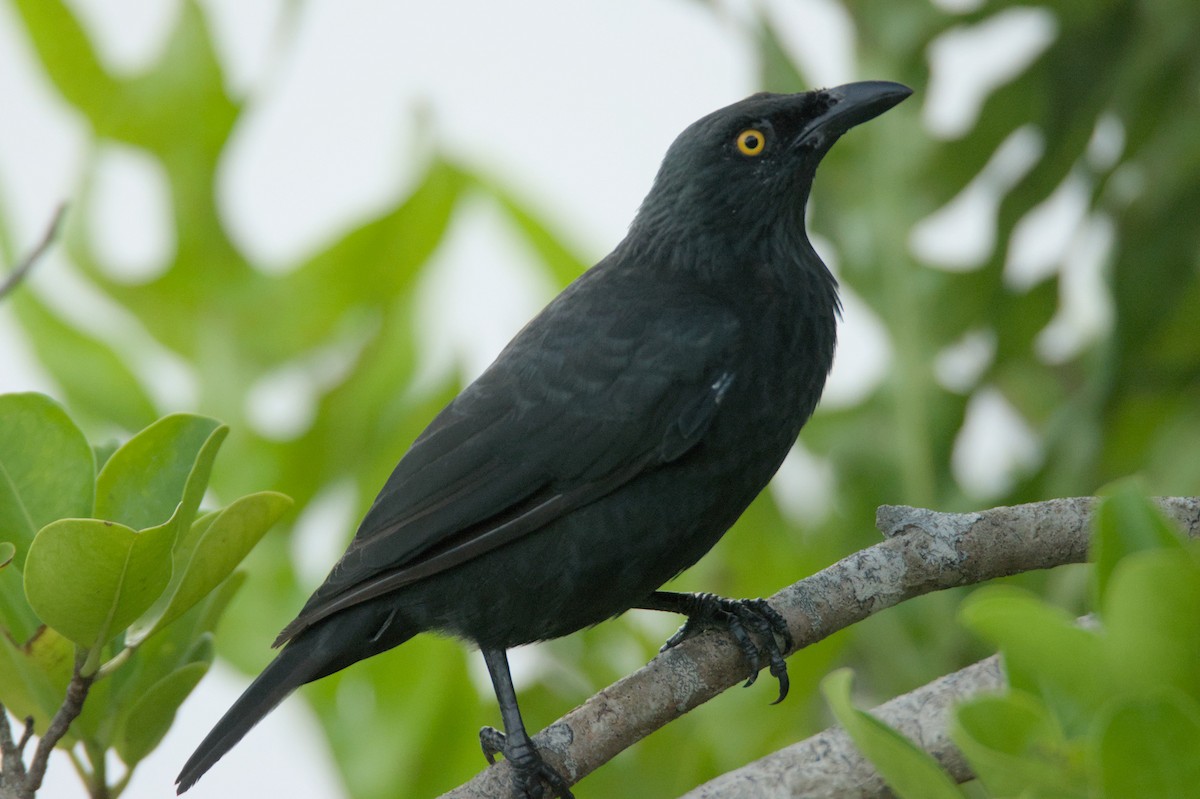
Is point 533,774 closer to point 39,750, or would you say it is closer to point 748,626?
point 748,626

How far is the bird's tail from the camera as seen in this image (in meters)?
2.38

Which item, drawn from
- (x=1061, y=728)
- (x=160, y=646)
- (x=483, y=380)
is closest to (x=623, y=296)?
(x=483, y=380)

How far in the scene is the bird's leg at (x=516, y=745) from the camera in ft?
7.70

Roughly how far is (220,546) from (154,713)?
37cm

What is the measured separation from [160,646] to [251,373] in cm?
192

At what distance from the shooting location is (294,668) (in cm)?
258

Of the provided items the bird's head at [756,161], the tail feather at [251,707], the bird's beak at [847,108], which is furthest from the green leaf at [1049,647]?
the bird's beak at [847,108]

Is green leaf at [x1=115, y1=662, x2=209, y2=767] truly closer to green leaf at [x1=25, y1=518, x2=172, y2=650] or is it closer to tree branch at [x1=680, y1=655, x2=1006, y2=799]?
green leaf at [x1=25, y1=518, x2=172, y2=650]

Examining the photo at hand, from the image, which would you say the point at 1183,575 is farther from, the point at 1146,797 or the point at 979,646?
the point at 979,646

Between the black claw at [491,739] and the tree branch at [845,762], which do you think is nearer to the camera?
the tree branch at [845,762]

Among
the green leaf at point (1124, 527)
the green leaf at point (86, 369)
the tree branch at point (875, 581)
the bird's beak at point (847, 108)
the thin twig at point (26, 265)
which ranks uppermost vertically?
the green leaf at point (86, 369)

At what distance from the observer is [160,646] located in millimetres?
2209

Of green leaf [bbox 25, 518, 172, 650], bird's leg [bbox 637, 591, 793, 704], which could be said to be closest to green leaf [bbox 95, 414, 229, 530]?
green leaf [bbox 25, 518, 172, 650]

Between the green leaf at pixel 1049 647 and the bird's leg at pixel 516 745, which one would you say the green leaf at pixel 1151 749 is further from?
the bird's leg at pixel 516 745
